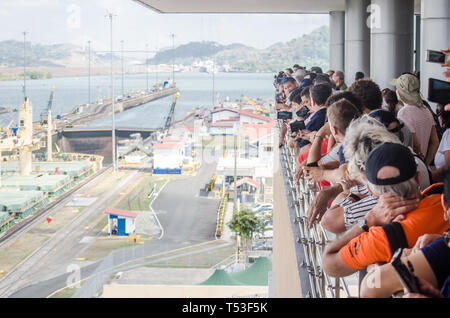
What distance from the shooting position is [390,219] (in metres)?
1.04

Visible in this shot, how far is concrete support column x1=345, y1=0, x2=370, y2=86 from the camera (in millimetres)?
7430

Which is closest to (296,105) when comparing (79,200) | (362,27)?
(362,27)

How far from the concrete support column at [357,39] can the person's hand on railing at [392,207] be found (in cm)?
653

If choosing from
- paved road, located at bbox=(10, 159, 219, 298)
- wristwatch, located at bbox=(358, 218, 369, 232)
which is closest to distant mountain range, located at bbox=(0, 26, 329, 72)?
paved road, located at bbox=(10, 159, 219, 298)

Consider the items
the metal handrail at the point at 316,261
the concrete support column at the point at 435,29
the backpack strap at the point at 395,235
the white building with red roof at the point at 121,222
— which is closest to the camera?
the backpack strap at the point at 395,235

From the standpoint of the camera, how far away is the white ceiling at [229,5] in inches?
316

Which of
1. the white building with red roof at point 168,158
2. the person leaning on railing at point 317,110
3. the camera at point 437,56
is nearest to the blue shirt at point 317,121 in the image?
the person leaning on railing at point 317,110

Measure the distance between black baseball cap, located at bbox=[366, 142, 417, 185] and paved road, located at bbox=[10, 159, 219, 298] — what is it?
15268mm

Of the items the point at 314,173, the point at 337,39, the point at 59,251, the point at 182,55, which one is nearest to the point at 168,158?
the point at 182,55

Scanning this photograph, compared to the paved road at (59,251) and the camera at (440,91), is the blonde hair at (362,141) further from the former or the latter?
the paved road at (59,251)

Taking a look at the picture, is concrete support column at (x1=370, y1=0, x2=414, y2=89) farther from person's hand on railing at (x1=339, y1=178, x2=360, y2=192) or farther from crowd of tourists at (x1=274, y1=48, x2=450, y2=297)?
person's hand on railing at (x1=339, y1=178, x2=360, y2=192)

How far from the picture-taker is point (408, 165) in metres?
1.01

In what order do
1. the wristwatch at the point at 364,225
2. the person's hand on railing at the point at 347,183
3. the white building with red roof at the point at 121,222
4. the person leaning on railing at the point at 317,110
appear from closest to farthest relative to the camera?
the wristwatch at the point at 364,225, the person's hand on railing at the point at 347,183, the person leaning on railing at the point at 317,110, the white building with red roof at the point at 121,222

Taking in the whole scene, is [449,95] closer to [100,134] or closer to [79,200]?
[79,200]
